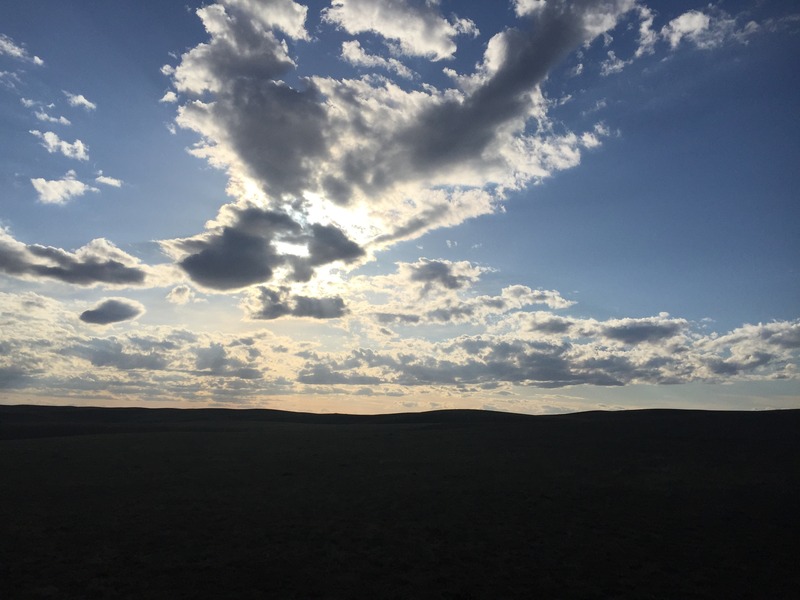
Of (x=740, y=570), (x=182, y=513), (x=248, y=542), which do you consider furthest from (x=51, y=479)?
(x=740, y=570)

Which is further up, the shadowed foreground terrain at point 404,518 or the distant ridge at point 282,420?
the distant ridge at point 282,420

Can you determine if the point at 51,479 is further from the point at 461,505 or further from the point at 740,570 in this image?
the point at 740,570

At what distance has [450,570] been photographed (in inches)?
626

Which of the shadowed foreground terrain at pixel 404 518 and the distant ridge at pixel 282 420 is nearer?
the shadowed foreground terrain at pixel 404 518

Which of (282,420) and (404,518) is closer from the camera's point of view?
(404,518)

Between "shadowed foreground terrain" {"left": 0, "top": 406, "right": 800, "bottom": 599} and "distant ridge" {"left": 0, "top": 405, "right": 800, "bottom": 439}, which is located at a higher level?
"distant ridge" {"left": 0, "top": 405, "right": 800, "bottom": 439}

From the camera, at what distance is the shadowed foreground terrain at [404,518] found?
591 inches

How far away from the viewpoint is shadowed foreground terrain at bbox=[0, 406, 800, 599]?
15000 mm

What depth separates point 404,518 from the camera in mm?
21125

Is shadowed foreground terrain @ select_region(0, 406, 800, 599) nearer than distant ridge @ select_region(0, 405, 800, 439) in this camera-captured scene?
Yes

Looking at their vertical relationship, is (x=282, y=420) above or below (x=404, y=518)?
above

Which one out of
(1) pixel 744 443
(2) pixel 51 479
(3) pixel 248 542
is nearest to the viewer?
(3) pixel 248 542

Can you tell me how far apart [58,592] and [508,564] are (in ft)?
42.5

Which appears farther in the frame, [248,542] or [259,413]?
[259,413]
